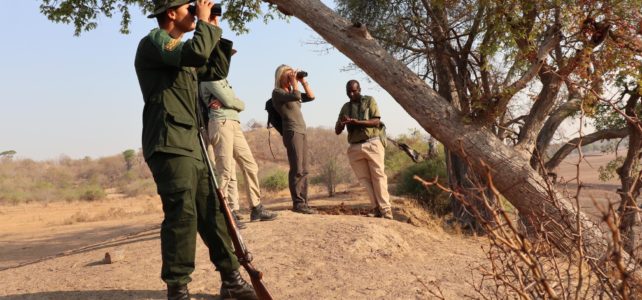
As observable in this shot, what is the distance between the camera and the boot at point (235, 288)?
335cm

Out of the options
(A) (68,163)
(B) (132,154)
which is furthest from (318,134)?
(A) (68,163)

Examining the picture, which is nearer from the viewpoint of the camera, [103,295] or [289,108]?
[103,295]

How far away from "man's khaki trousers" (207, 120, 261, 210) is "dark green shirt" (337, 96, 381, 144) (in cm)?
149

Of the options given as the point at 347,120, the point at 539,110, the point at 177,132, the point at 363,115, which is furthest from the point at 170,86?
the point at 539,110

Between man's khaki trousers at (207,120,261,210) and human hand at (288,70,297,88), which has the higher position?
human hand at (288,70,297,88)

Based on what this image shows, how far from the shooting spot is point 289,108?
6.23m

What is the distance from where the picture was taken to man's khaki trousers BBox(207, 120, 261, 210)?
531 cm

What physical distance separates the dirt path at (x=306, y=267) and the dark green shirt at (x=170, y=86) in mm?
1174

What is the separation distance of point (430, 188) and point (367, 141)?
365cm

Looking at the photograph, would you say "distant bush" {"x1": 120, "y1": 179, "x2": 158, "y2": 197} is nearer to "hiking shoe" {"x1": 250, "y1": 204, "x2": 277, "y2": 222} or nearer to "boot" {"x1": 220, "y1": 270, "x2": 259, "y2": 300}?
"hiking shoe" {"x1": 250, "y1": 204, "x2": 277, "y2": 222}

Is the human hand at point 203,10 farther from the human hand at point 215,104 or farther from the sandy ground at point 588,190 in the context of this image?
the human hand at point 215,104

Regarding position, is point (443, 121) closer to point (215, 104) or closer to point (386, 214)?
point (386, 214)

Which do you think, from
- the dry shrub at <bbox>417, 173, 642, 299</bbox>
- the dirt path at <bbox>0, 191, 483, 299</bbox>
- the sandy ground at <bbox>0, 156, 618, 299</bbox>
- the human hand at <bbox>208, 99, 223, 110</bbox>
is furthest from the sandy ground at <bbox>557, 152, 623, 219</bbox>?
the human hand at <bbox>208, 99, 223, 110</bbox>

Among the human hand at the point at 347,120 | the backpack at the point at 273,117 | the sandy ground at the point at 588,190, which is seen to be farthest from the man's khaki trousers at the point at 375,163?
the sandy ground at the point at 588,190
